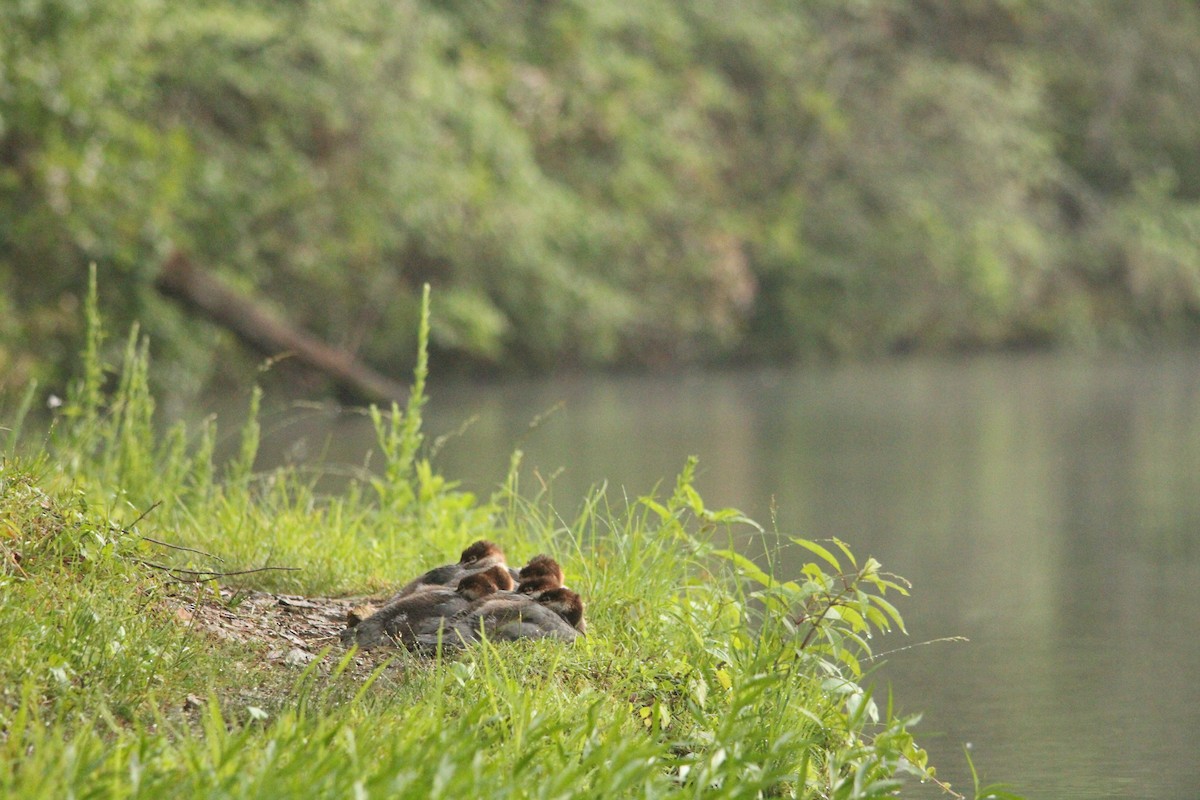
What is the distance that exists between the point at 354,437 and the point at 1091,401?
9.73 metres

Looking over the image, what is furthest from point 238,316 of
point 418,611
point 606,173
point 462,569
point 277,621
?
point 418,611

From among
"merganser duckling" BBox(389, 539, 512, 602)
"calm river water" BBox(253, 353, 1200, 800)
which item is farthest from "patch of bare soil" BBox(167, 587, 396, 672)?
"calm river water" BBox(253, 353, 1200, 800)

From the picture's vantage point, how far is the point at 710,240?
27.9 metres

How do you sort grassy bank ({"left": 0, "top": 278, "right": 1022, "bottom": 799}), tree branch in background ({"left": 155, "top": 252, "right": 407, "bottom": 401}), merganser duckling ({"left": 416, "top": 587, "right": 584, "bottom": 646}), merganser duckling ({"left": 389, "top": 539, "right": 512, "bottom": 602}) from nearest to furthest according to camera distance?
1. grassy bank ({"left": 0, "top": 278, "right": 1022, "bottom": 799})
2. merganser duckling ({"left": 416, "top": 587, "right": 584, "bottom": 646})
3. merganser duckling ({"left": 389, "top": 539, "right": 512, "bottom": 602})
4. tree branch in background ({"left": 155, "top": 252, "right": 407, "bottom": 401})

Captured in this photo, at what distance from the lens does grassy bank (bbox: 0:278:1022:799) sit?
11.7ft

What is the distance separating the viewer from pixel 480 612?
197 inches

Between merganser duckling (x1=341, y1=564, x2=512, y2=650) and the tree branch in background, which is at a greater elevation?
merganser duckling (x1=341, y1=564, x2=512, y2=650)

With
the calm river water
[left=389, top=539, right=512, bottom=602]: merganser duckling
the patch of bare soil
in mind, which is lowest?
the calm river water

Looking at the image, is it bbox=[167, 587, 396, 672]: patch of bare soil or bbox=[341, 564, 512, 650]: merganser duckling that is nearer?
bbox=[167, 587, 396, 672]: patch of bare soil

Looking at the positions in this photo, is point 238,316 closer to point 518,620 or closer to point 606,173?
point 606,173

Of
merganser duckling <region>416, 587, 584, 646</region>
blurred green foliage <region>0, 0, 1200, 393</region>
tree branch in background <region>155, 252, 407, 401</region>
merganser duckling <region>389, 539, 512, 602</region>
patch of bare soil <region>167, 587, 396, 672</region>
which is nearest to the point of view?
patch of bare soil <region>167, 587, 396, 672</region>

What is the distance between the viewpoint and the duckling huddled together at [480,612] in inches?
195

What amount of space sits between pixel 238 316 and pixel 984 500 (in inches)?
296

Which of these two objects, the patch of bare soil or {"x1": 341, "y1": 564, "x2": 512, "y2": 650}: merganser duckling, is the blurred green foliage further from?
{"x1": 341, "y1": 564, "x2": 512, "y2": 650}: merganser duckling
